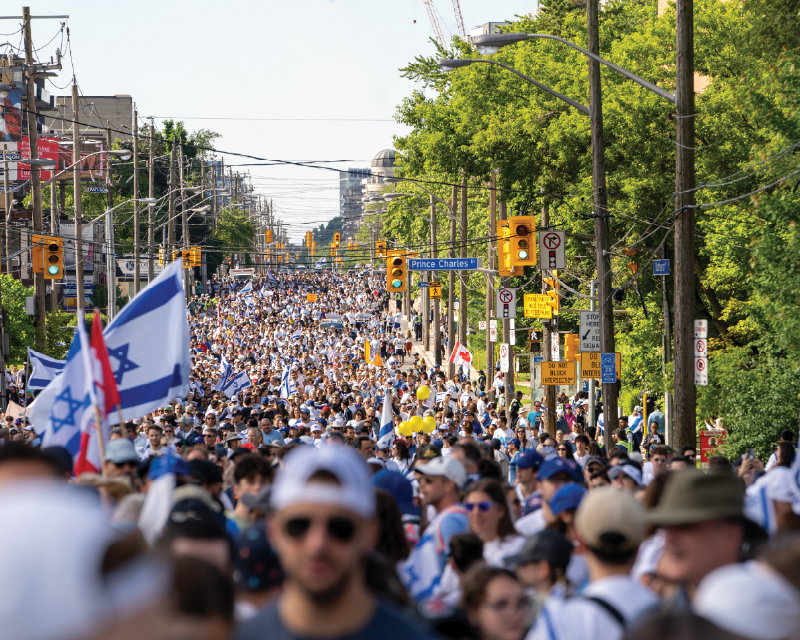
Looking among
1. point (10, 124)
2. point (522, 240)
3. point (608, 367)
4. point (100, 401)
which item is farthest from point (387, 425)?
point (10, 124)

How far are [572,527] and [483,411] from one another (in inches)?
828

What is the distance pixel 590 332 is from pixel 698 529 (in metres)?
19.1

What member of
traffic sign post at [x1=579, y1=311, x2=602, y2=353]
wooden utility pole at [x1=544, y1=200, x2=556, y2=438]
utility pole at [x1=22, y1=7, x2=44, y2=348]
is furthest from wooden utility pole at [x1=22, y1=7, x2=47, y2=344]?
traffic sign post at [x1=579, y1=311, x2=602, y2=353]

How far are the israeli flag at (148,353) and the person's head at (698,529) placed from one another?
5807 millimetres

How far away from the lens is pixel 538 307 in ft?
98.0

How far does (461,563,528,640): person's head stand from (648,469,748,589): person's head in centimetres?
74

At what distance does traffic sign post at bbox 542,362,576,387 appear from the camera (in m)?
25.3

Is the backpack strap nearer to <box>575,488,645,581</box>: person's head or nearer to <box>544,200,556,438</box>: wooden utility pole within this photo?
<box>575,488,645,581</box>: person's head

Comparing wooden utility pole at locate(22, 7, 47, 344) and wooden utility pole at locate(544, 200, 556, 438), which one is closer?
wooden utility pole at locate(544, 200, 556, 438)

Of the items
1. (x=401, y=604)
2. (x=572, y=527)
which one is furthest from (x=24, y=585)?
(x=572, y=527)

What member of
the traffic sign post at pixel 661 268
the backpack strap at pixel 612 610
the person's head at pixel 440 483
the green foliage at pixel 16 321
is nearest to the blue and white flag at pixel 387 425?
the traffic sign post at pixel 661 268

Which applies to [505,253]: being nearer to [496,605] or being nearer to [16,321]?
[496,605]

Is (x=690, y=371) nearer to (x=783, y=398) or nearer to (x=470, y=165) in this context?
(x=783, y=398)

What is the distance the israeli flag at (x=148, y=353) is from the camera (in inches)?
→ 351
